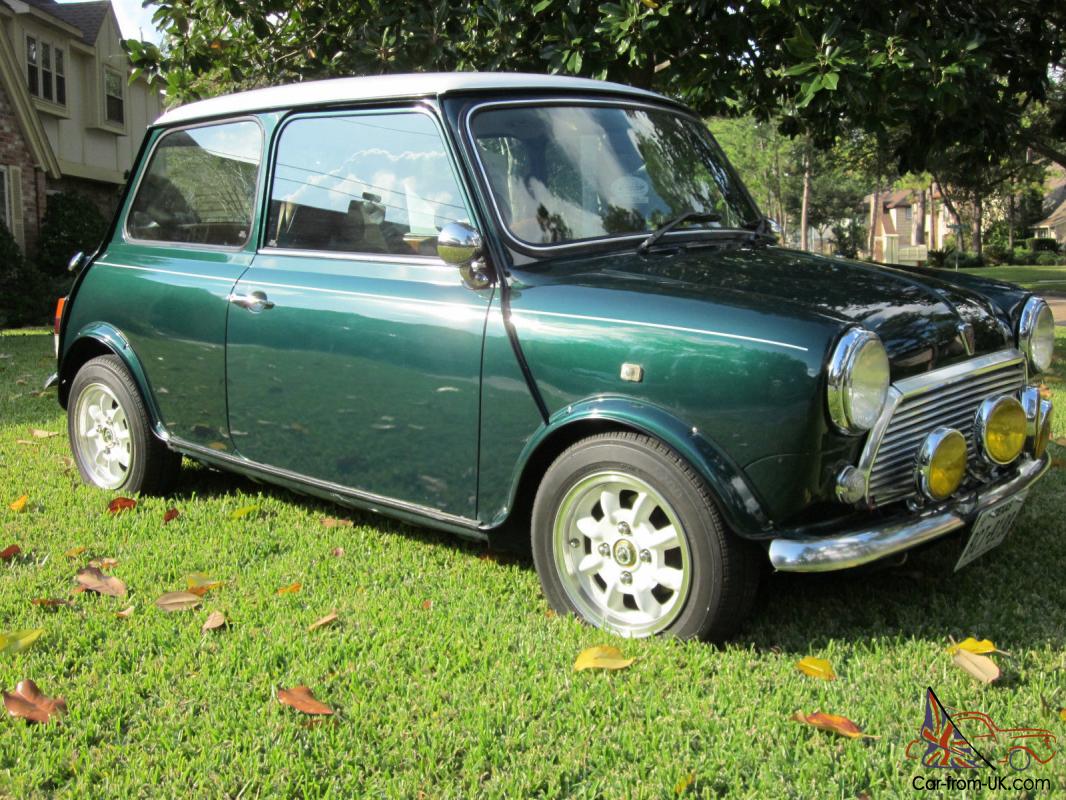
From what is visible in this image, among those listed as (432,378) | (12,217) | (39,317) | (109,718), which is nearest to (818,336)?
(432,378)

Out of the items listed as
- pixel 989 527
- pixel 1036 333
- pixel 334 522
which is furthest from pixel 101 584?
pixel 1036 333

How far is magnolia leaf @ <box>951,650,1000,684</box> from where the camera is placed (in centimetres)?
286

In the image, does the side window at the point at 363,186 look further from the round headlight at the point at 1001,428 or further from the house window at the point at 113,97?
the house window at the point at 113,97

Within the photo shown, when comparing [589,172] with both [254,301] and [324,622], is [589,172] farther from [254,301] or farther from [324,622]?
[324,622]

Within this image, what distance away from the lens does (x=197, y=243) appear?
4.62 m

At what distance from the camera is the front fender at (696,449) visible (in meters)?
2.88

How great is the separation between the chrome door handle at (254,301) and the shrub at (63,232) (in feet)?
55.6

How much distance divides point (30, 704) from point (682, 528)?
193cm

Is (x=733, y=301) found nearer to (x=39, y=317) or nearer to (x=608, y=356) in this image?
(x=608, y=356)

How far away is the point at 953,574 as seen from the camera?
12.3 feet

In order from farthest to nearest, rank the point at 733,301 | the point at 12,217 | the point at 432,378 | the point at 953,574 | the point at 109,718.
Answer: the point at 12,217, the point at 953,574, the point at 432,378, the point at 733,301, the point at 109,718

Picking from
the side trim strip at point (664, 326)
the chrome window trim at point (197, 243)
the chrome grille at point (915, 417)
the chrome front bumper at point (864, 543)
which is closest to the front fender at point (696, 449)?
the chrome front bumper at point (864, 543)

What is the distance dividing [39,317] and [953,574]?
54.9 ft

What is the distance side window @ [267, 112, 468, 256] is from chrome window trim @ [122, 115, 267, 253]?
10cm
